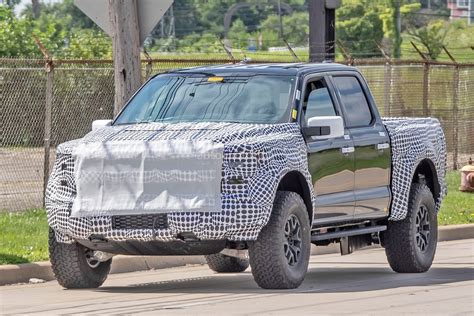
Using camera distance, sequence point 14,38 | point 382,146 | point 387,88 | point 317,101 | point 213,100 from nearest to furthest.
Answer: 1. point 213,100
2. point 317,101
3. point 382,146
4. point 387,88
5. point 14,38

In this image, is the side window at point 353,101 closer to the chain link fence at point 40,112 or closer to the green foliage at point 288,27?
the chain link fence at point 40,112

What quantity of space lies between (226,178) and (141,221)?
2.51 ft

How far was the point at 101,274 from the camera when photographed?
12258mm

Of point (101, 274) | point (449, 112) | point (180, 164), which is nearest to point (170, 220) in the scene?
point (180, 164)

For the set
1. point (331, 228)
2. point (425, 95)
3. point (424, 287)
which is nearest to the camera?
point (424, 287)

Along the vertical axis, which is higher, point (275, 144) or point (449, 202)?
point (275, 144)

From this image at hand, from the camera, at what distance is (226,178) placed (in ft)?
36.9

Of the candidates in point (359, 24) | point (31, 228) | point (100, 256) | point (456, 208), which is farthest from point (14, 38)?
point (359, 24)

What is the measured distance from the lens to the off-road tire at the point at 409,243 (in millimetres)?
13594

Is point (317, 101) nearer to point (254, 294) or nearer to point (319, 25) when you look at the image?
point (254, 294)

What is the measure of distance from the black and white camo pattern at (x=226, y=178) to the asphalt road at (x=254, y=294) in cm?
53

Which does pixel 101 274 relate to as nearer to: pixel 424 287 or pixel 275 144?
pixel 275 144

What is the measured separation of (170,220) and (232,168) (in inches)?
25.1

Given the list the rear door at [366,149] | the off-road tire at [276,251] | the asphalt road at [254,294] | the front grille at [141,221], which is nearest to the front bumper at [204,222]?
the front grille at [141,221]
